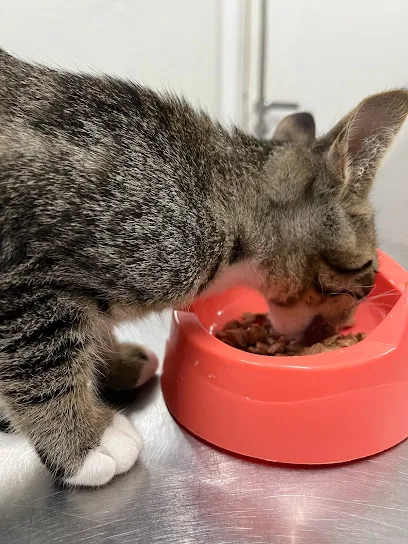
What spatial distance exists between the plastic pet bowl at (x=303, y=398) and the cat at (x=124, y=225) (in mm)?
124

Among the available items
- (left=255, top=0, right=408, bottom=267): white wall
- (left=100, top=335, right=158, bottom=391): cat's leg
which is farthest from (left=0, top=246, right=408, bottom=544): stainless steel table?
(left=255, top=0, right=408, bottom=267): white wall

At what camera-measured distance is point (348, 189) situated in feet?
3.36

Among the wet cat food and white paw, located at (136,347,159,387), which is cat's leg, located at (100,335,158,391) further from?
the wet cat food

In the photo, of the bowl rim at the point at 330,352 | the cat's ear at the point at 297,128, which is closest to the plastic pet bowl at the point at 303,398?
the bowl rim at the point at 330,352

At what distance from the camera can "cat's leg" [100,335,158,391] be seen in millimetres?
1145

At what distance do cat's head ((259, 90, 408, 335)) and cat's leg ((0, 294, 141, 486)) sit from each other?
1.19ft

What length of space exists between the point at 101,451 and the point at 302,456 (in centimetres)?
32

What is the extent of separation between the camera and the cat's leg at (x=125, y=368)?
1.14 metres

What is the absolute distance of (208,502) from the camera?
0.90 meters

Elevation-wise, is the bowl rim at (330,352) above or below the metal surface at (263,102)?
below

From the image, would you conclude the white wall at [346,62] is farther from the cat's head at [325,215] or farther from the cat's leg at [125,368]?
the cat's leg at [125,368]

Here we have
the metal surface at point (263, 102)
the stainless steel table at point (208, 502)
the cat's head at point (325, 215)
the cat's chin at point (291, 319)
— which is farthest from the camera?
the metal surface at point (263, 102)

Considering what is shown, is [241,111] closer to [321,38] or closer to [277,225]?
[321,38]

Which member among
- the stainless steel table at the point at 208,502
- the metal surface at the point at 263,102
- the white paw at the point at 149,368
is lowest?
the white paw at the point at 149,368
